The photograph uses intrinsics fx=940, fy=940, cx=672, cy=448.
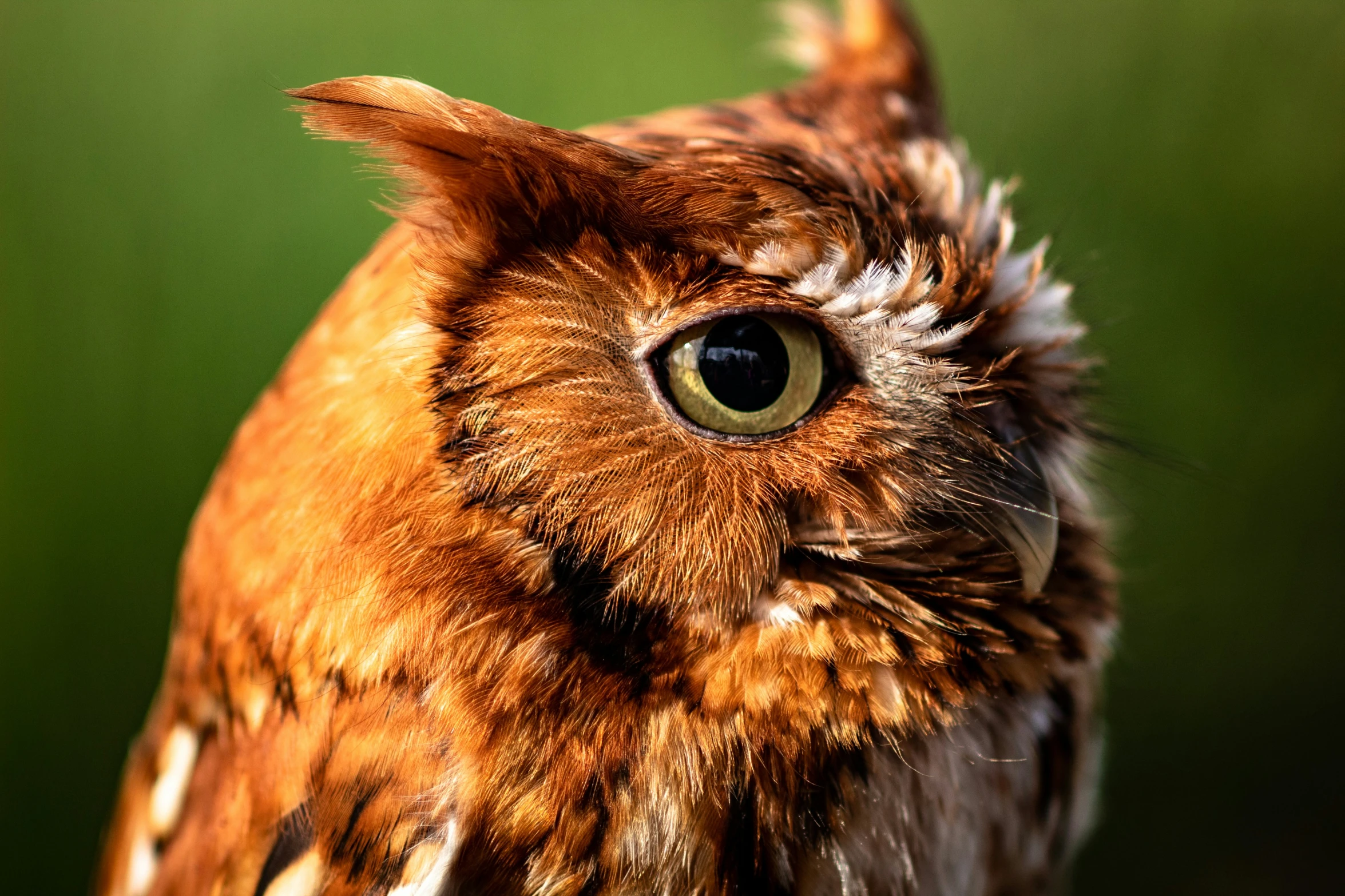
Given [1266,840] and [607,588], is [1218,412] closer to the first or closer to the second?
[1266,840]

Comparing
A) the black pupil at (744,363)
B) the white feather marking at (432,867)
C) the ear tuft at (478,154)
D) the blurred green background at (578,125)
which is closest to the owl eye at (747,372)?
the black pupil at (744,363)

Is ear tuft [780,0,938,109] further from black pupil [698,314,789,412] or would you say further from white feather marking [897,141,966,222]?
black pupil [698,314,789,412]

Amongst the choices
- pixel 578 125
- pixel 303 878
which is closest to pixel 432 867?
pixel 303 878

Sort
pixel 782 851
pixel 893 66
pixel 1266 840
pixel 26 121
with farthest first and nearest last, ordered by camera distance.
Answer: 1. pixel 1266 840
2. pixel 26 121
3. pixel 893 66
4. pixel 782 851

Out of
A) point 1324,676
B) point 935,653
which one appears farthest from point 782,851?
point 1324,676

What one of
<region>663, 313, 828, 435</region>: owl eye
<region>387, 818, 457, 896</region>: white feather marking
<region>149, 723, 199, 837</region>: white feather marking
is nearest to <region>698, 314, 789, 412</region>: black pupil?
<region>663, 313, 828, 435</region>: owl eye

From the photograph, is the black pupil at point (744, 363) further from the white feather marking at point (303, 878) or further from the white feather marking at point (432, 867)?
the white feather marking at point (303, 878)

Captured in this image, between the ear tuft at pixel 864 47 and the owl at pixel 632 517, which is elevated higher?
the ear tuft at pixel 864 47
